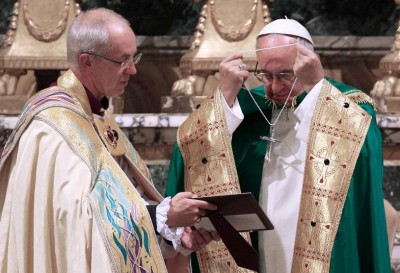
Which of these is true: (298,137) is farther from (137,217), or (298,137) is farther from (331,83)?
(137,217)

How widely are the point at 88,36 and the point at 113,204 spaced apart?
0.62m

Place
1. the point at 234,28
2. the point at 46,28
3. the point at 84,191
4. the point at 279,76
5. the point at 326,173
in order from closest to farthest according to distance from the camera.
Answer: the point at 84,191, the point at 326,173, the point at 279,76, the point at 234,28, the point at 46,28

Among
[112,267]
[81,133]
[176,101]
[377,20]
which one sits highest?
[377,20]

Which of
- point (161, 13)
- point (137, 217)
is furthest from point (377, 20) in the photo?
point (137, 217)

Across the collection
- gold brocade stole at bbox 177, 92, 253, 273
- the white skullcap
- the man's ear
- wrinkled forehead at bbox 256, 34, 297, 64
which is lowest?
gold brocade stole at bbox 177, 92, 253, 273

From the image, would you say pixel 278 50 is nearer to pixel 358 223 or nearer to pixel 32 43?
pixel 358 223

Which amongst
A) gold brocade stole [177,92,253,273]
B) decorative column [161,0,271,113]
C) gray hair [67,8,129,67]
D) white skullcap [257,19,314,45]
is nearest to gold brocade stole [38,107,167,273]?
gray hair [67,8,129,67]

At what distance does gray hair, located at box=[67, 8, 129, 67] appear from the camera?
4.57 m

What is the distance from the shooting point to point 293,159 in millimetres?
4871

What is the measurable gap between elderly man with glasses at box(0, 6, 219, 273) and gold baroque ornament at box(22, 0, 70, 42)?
2156 mm

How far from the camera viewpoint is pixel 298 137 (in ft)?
15.7

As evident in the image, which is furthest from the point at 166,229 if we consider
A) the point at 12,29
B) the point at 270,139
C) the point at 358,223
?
the point at 12,29

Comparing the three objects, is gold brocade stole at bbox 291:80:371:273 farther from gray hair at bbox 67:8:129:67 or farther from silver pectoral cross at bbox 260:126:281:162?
gray hair at bbox 67:8:129:67

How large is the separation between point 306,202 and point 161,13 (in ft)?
Answer: 9.26
